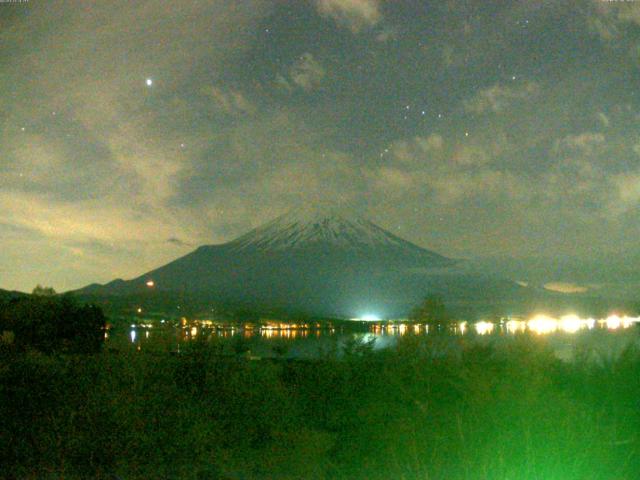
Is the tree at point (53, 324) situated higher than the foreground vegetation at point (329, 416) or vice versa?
the tree at point (53, 324)

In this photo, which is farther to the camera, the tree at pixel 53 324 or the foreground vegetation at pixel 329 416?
the tree at pixel 53 324

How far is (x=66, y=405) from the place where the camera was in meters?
12.9

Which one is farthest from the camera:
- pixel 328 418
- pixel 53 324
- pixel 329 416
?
pixel 53 324

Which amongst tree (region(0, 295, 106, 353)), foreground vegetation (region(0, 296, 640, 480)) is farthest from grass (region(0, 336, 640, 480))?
tree (region(0, 295, 106, 353))

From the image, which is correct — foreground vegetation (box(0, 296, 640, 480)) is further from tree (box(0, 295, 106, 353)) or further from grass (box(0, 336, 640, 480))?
tree (box(0, 295, 106, 353))

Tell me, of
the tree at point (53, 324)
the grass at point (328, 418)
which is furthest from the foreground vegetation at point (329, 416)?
the tree at point (53, 324)

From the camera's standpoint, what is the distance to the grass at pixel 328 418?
1048 cm

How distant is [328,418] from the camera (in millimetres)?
14992

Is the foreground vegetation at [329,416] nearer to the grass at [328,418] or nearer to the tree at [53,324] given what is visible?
the grass at [328,418]

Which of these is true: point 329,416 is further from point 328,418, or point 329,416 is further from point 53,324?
point 53,324

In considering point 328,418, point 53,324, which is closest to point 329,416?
point 328,418

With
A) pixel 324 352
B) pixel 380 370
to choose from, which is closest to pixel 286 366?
pixel 324 352

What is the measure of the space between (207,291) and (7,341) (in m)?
113

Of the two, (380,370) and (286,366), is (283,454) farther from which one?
(286,366)
